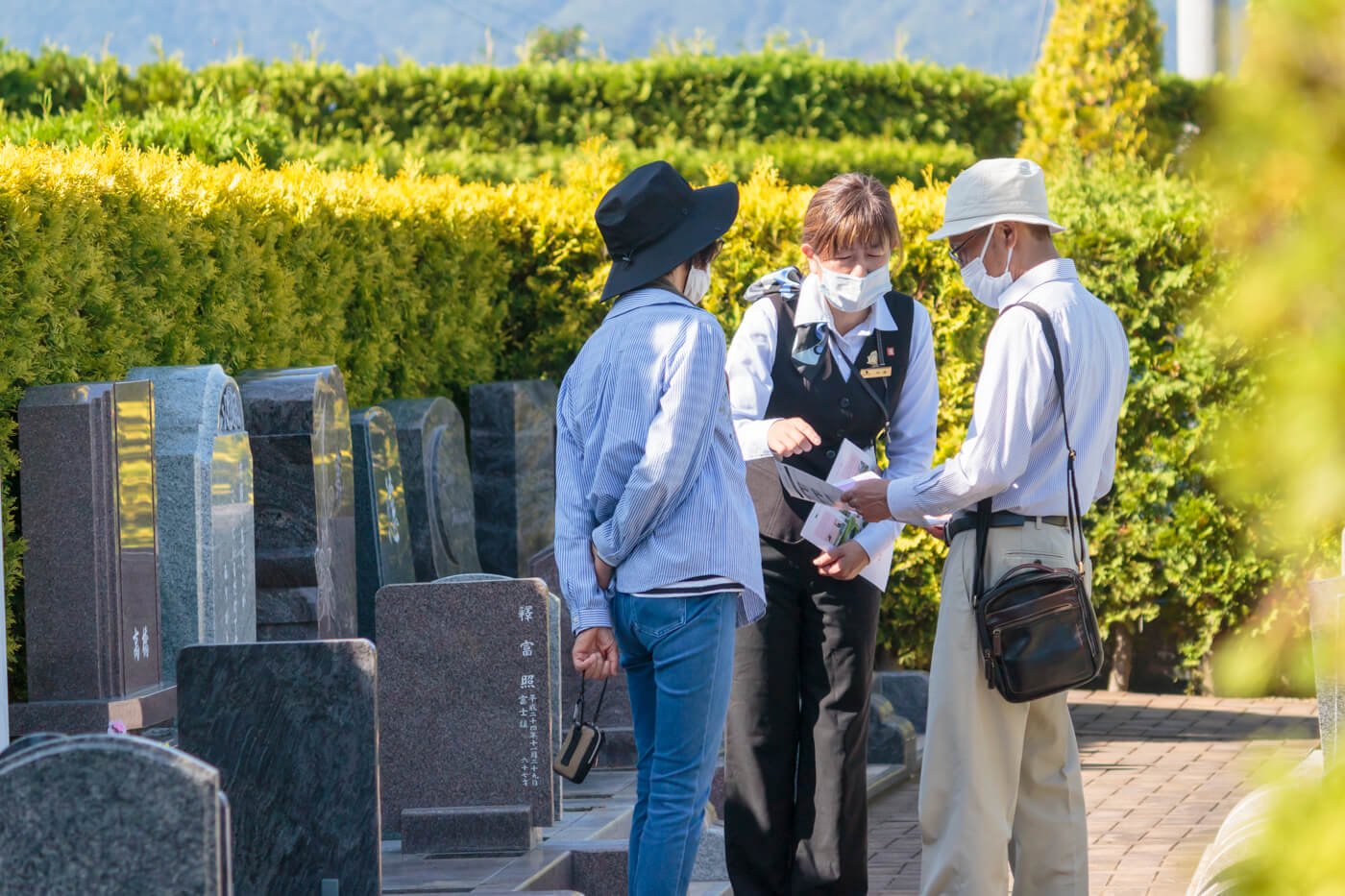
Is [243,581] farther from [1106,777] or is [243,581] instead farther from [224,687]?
[1106,777]

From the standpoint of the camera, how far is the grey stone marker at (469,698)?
518 centimetres

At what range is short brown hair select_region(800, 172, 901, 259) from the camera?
425 centimetres

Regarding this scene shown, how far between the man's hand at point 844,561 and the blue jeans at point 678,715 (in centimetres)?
66

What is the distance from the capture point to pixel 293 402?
18.4 feet

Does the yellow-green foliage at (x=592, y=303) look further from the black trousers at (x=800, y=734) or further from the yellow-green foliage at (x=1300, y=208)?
the yellow-green foliage at (x=1300, y=208)

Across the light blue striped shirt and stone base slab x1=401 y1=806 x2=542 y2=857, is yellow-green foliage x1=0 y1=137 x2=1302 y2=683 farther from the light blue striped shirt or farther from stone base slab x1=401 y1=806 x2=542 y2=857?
the light blue striped shirt

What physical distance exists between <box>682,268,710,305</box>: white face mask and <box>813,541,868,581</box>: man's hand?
0.85 meters

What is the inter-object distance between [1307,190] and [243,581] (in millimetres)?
4897

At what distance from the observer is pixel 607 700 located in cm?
676

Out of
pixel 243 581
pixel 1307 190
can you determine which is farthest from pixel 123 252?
pixel 1307 190

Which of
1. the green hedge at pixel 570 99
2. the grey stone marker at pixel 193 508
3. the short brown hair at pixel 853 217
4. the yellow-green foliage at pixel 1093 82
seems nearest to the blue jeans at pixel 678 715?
the short brown hair at pixel 853 217

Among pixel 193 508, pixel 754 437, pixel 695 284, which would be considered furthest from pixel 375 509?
pixel 695 284

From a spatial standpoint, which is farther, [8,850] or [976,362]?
[976,362]

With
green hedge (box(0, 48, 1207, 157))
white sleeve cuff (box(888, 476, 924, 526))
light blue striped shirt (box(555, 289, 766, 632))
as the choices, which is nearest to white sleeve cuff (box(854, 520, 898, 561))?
white sleeve cuff (box(888, 476, 924, 526))
